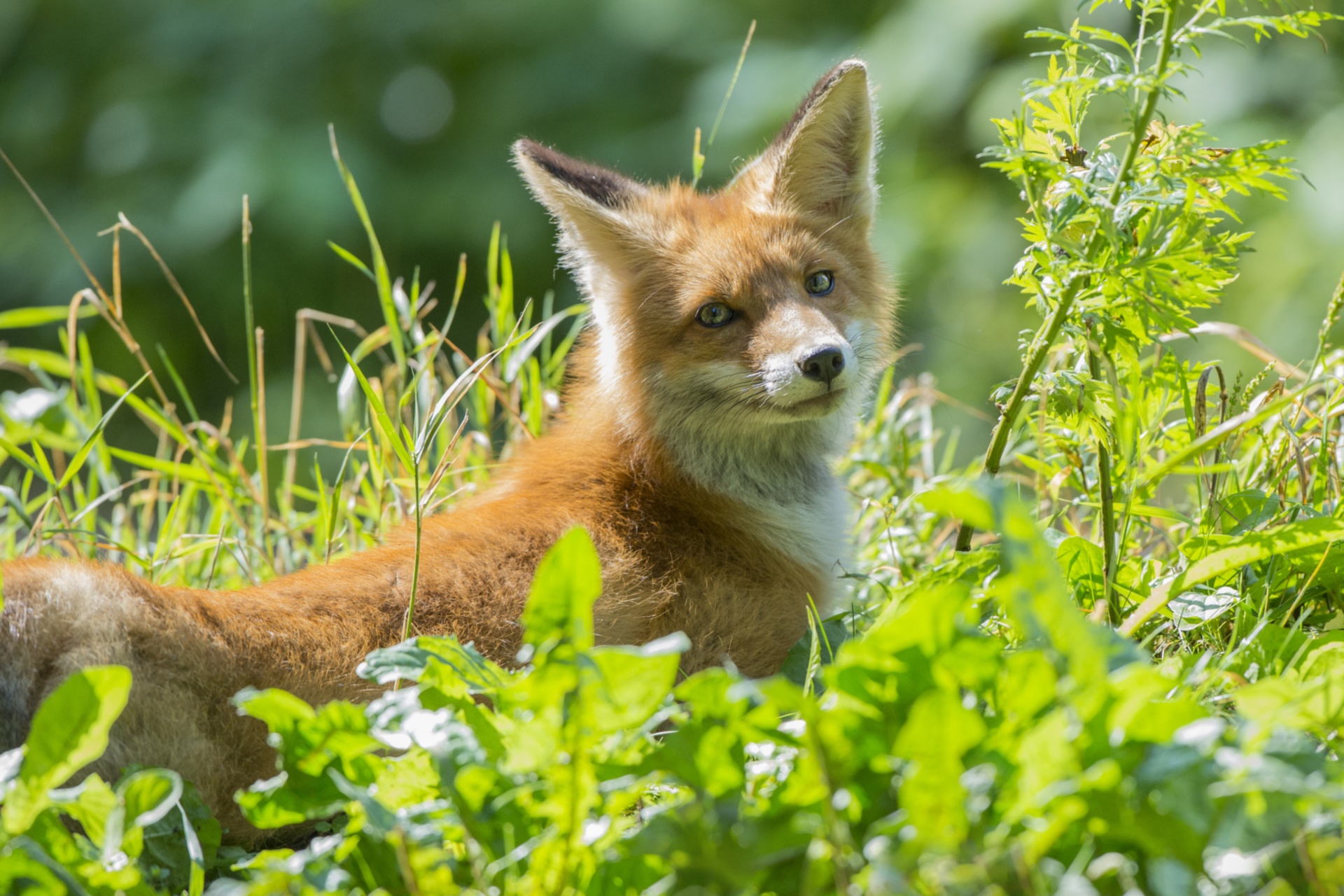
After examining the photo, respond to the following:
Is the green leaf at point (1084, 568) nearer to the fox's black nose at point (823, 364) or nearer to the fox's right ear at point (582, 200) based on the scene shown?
the fox's black nose at point (823, 364)

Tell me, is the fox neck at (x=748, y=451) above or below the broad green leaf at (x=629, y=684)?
below

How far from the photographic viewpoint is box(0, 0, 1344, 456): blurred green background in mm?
8477

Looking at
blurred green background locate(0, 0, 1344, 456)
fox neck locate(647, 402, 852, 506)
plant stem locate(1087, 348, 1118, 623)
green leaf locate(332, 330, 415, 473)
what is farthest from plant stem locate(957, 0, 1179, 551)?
blurred green background locate(0, 0, 1344, 456)

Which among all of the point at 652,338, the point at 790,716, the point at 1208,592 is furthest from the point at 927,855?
the point at 652,338

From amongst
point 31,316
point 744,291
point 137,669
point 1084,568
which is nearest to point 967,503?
point 1084,568

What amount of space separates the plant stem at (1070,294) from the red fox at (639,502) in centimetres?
97

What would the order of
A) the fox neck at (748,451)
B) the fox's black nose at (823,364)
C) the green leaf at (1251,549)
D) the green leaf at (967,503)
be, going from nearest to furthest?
the green leaf at (967,503), the green leaf at (1251,549), the fox's black nose at (823,364), the fox neck at (748,451)

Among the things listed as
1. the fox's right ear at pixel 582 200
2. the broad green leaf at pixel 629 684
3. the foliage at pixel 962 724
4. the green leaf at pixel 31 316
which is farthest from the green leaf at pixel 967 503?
the green leaf at pixel 31 316

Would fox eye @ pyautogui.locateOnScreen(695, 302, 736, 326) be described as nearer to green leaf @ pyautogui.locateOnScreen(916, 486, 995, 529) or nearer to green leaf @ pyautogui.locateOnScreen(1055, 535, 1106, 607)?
green leaf @ pyautogui.locateOnScreen(1055, 535, 1106, 607)

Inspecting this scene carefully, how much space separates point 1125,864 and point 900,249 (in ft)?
23.7

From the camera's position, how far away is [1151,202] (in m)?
2.31

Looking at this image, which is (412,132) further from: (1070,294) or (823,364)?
(1070,294)

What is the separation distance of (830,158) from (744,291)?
31.2 inches

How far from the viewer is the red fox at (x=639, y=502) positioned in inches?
101
